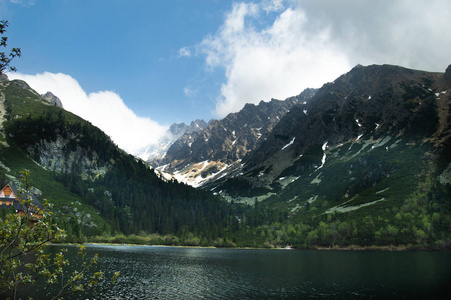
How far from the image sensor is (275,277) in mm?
73125

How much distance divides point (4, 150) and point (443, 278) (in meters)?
249

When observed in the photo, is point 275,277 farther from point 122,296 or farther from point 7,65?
point 7,65

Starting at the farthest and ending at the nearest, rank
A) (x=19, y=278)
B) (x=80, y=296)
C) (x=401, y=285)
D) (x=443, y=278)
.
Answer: (x=443, y=278) < (x=401, y=285) < (x=80, y=296) < (x=19, y=278)

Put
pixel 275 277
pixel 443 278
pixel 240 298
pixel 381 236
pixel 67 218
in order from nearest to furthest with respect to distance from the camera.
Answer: pixel 240 298 → pixel 443 278 → pixel 275 277 → pixel 67 218 → pixel 381 236

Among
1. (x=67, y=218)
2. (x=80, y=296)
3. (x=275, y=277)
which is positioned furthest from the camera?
(x=67, y=218)

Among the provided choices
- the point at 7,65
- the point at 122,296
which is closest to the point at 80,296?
the point at 122,296

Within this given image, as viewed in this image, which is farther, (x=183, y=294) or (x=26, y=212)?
(x=183, y=294)

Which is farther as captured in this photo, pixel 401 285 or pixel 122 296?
pixel 401 285

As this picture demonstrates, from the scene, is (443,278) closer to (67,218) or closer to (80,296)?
(80,296)

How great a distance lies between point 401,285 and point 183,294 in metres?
46.8

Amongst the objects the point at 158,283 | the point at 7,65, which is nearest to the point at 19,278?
the point at 7,65

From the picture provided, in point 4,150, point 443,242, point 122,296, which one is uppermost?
point 4,150

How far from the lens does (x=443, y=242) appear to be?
17475 cm

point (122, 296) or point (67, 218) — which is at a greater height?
point (67, 218)
